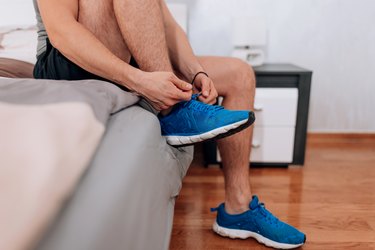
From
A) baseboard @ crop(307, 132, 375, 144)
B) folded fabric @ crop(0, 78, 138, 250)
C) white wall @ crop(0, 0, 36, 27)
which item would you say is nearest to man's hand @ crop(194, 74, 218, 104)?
folded fabric @ crop(0, 78, 138, 250)

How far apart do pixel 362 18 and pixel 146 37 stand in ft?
5.06

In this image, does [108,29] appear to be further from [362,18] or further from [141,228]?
[362,18]

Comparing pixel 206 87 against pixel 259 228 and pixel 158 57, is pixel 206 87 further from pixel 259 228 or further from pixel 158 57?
pixel 259 228

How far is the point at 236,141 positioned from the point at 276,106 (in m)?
0.64

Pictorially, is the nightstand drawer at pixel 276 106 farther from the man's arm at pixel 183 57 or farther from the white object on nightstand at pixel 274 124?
the man's arm at pixel 183 57

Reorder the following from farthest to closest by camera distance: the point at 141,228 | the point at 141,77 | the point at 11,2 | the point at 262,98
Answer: the point at 11,2 < the point at 262,98 < the point at 141,77 < the point at 141,228

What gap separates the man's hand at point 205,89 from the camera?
992 millimetres

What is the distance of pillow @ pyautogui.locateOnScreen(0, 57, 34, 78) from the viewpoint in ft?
3.43

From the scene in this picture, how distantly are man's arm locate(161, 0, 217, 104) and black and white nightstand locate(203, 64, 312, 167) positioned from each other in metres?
0.59

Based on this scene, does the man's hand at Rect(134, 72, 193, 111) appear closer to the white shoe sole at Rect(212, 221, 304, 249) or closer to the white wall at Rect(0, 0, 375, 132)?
the white shoe sole at Rect(212, 221, 304, 249)

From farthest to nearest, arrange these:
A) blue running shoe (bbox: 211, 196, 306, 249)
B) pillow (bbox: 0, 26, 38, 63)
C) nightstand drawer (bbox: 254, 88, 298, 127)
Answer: nightstand drawer (bbox: 254, 88, 298, 127) < pillow (bbox: 0, 26, 38, 63) < blue running shoe (bbox: 211, 196, 306, 249)

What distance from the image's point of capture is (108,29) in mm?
937

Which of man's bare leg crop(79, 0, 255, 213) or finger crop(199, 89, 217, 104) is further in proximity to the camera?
finger crop(199, 89, 217, 104)

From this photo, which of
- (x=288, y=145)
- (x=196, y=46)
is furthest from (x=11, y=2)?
(x=288, y=145)
